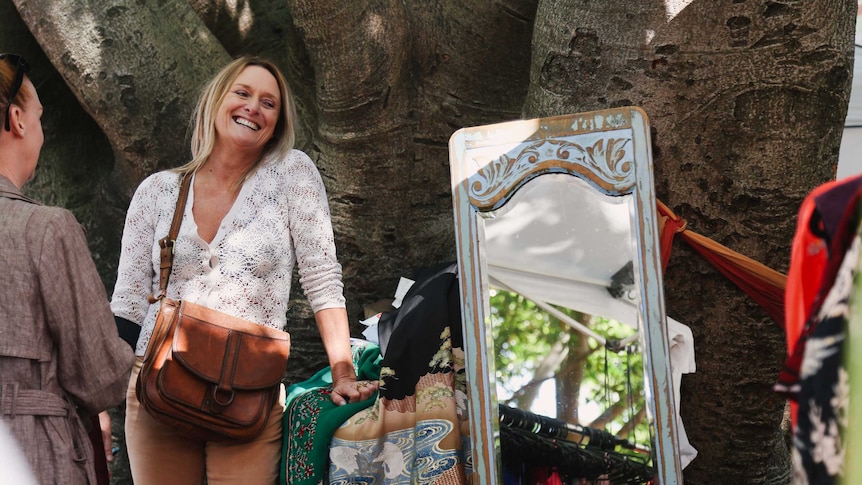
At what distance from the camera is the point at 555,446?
2.93m

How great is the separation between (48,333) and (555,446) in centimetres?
152

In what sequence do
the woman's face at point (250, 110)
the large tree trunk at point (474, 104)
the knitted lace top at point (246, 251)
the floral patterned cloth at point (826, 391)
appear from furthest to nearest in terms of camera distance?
the large tree trunk at point (474, 104)
the woman's face at point (250, 110)
the knitted lace top at point (246, 251)
the floral patterned cloth at point (826, 391)

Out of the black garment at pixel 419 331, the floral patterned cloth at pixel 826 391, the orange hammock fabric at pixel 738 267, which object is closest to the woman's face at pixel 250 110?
the black garment at pixel 419 331

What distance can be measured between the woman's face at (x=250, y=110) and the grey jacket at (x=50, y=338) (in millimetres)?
897

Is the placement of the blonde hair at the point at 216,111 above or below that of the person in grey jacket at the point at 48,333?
above

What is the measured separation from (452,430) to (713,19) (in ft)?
5.39

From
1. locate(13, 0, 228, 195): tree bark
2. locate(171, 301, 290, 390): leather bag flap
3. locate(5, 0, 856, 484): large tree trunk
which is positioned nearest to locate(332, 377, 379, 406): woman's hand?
locate(171, 301, 290, 390): leather bag flap

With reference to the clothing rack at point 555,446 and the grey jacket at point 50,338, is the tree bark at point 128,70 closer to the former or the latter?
the grey jacket at point 50,338

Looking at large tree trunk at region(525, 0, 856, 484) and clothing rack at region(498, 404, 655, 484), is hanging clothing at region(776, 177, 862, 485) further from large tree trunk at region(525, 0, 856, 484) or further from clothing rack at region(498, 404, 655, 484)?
large tree trunk at region(525, 0, 856, 484)

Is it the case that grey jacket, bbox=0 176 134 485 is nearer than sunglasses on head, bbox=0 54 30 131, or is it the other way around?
grey jacket, bbox=0 176 134 485

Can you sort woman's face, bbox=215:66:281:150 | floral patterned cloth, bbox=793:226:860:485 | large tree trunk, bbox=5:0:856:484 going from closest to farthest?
1. floral patterned cloth, bbox=793:226:860:485
2. woman's face, bbox=215:66:281:150
3. large tree trunk, bbox=5:0:856:484

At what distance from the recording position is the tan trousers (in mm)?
2838

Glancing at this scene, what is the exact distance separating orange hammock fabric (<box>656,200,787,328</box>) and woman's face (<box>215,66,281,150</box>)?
1.33 meters

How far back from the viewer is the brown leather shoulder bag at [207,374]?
2.67 metres
